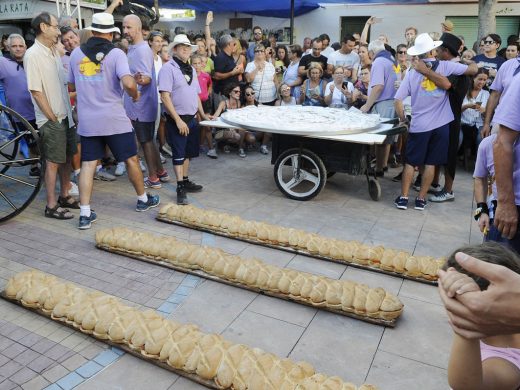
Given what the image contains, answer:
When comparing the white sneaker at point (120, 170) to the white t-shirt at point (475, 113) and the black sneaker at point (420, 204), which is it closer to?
the black sneaker at point (420, 204)

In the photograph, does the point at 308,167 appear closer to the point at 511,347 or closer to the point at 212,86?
the point at 212,86

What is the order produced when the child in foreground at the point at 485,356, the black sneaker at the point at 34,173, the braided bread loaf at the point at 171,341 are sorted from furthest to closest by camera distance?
the black sneaker at the point at 34,173 < the braided bread loaf at the point at 171,341 < the child in foreground at the point at 485,356

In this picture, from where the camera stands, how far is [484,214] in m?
2.74

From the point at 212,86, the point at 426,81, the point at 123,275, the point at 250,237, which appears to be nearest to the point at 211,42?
the point at 212,86

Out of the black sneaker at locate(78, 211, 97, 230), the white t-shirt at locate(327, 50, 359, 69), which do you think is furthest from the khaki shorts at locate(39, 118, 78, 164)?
the white t-shirt at locate(327, 50, 359, 69)

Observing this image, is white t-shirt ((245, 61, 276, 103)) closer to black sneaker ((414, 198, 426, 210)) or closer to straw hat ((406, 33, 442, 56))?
straw hat ((406, 33, 442, 56))

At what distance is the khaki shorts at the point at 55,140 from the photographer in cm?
454

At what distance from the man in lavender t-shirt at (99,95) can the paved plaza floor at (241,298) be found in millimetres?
724

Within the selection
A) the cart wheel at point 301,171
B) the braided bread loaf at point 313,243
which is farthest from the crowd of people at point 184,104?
the cart wheel at point 301,171

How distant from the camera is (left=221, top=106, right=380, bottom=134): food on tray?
4996mm

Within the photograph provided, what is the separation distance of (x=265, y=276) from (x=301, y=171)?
2.47 meters

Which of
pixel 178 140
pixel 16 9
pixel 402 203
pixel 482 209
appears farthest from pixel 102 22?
pixel 16 9

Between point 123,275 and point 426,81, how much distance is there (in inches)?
149

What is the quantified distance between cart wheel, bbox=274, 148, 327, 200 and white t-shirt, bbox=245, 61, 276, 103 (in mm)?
2546
